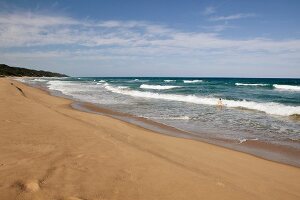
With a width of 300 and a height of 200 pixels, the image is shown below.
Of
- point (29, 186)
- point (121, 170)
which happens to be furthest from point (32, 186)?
point (121, 170)

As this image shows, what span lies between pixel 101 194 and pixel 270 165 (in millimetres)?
4118

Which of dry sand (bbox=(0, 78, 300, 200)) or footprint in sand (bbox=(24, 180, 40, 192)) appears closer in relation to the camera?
footprint in sand (bbox=(24, 180, 40, 192))

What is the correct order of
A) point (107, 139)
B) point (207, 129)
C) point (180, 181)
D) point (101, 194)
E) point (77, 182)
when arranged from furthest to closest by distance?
point (207, 129)
point (107, 139)
point (180, 181)
point (77, 182)
point (101, 194)

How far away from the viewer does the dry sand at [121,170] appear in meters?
3.76

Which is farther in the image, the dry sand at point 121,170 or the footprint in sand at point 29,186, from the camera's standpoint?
the dry sand at point 121,170

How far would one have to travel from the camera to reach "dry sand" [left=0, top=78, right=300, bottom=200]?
376cm

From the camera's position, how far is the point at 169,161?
5.51 metres

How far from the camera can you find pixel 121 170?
15.1 ft

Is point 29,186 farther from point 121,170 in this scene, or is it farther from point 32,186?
point 121,170

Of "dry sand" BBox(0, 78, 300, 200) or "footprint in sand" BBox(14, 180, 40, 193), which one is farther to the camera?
"dry sand" BBox(0, 78, 300, 200)

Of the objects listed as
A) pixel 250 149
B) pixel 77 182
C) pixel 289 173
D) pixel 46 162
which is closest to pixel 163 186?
pixel 77 182

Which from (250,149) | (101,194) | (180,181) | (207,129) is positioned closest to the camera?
(101,194)

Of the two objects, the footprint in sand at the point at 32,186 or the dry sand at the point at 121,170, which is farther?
the dry sand at the point at 121,170

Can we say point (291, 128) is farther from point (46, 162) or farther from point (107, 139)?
point (46, 162)
